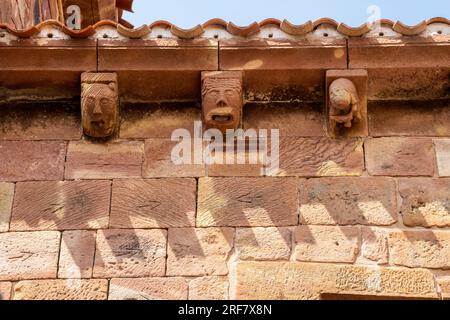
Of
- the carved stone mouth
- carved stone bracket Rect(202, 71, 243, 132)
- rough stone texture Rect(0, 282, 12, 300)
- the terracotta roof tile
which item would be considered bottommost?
rough stone texture Rect(0, 282, 12, 300)

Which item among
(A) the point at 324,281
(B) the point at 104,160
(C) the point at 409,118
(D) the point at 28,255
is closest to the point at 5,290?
(D) the point at 28,255

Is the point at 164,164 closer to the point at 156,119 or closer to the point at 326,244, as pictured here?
the point at 156,119

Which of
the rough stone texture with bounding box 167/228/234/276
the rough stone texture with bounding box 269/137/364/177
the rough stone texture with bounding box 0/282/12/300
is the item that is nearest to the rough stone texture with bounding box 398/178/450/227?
the rough stone texture with bounding box 269/137/364/177

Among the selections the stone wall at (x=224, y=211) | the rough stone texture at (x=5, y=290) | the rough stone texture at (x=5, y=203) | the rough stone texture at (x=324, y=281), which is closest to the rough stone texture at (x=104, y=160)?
the stone wall at (x=224, y=211)

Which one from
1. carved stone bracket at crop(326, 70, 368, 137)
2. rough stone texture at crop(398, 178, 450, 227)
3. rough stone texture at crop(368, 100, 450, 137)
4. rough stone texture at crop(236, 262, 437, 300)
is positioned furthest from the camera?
rough stone texture at crop(368, 100, 450, 137)

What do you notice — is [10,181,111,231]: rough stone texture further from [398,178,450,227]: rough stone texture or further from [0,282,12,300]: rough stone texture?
[398,178,450,227]: rough stone texture

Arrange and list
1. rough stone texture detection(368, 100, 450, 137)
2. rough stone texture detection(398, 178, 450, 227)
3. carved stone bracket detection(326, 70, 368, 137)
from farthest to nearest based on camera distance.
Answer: rough stone texture detection(368, 100, 450, 137) < carved stone bracket detection(326, 70, 368, 137) < rough stone texture detection(398, 178, 450, 227)

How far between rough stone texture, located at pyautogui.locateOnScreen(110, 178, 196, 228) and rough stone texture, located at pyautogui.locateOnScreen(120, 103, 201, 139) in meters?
0.36

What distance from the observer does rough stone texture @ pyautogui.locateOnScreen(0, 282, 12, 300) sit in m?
5.17

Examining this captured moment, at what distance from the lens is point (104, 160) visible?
5695 mm

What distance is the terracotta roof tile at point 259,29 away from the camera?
5617 mm

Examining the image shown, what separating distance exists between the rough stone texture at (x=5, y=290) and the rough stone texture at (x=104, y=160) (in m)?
0.75

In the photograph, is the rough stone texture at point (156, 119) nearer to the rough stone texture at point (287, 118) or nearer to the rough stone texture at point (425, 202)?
the rough stone texture at point (287, 118)
